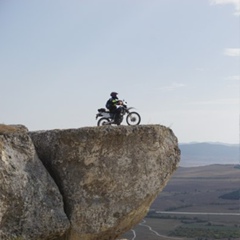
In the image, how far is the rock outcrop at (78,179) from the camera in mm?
14258

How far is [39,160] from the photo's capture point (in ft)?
51.1

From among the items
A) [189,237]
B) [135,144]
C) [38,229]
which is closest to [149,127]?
[135,144]

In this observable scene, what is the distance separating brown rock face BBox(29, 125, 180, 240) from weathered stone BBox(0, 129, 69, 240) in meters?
0.62

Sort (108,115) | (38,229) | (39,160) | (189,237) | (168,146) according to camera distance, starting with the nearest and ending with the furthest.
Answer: (38,229)
(39,160)
(168,146)
(108,115)
(189,237)

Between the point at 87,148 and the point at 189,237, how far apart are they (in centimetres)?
7408

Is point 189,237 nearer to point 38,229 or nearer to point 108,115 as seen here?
point 108,115

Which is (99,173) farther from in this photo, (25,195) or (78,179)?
(25,195)

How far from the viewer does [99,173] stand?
16.0 meters

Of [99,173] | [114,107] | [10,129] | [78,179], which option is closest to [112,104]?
[114,107]

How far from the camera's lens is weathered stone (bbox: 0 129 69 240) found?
45.6 feet

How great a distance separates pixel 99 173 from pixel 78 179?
738 millimetres

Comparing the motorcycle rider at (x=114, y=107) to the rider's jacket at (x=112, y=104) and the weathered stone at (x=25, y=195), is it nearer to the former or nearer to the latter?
the rider's jacket at (x=112, y=104)

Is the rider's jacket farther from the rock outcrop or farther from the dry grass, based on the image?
the dry grass

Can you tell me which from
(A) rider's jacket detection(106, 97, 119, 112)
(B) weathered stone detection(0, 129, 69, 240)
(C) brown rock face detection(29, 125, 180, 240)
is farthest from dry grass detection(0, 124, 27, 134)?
(A) rider's jacket detection(106, 97, 119, 112)
